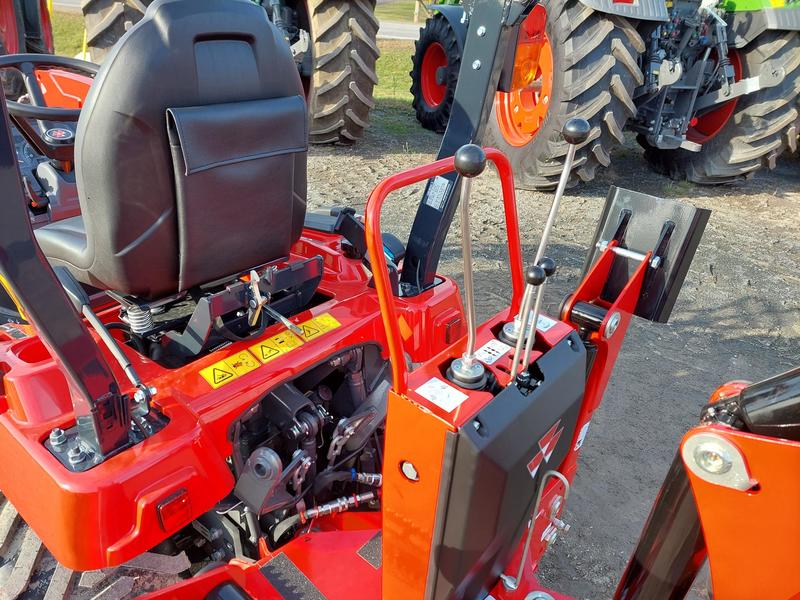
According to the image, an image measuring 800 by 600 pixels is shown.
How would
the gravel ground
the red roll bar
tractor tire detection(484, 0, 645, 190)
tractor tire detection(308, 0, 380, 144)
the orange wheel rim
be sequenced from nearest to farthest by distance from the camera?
the red roll bar < the gravel ground < tractor tire detection(484, 0, 645, 190) < the orange wheel rim < tractor tire detection(308, 0, 380, 144)

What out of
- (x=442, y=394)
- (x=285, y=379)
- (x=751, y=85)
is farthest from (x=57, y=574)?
(x=751, y=85)

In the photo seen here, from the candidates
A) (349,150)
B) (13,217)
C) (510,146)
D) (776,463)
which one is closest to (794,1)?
(510,146)

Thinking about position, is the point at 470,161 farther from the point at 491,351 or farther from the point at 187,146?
the point at 187,146

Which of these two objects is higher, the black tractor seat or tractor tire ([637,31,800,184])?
the black tractor seat

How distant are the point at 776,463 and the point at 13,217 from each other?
1.25m

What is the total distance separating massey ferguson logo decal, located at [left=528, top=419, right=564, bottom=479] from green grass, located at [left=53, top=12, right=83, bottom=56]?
11.2m

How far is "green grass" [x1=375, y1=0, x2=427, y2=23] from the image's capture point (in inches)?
716

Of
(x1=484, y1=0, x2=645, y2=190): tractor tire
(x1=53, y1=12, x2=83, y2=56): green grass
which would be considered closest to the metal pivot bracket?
(x1=484, y1=0, x2=645, y2=190): tractor tire

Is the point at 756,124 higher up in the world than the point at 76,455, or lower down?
lower down

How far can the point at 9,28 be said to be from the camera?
4.77 metres

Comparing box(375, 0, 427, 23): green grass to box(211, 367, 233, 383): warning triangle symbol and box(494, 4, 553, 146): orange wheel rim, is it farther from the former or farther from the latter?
box(211, 367, 233, 383): warning triangle symbol

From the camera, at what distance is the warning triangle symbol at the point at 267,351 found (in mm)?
1718

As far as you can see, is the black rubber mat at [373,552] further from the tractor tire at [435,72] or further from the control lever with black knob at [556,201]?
the tractor tire at [435,72]

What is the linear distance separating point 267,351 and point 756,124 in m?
5.10
